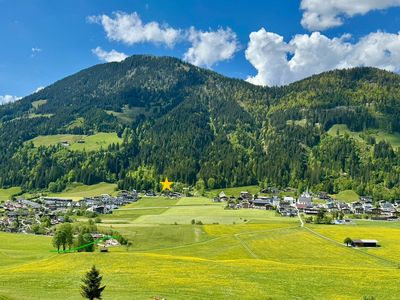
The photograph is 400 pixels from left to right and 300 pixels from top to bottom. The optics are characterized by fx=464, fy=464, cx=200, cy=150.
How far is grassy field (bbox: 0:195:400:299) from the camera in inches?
2142

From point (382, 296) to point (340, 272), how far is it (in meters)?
14.3

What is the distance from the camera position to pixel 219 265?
71875 millimetres

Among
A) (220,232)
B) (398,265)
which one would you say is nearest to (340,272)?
(398,265)

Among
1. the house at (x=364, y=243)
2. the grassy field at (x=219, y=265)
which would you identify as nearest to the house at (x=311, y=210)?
the grassy field at (x=219, y=265)

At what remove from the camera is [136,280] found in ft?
193

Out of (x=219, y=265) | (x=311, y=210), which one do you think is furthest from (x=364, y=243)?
(x=311, y=210)

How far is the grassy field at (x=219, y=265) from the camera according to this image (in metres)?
54.4

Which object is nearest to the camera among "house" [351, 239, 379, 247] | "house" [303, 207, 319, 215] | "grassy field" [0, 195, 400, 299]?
"grassy field" [0, 195, 400, 299]

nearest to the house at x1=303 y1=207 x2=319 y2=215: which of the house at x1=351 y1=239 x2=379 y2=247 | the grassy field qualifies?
the grassy field

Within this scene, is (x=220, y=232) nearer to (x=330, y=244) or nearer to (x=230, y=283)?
(x=330, y=244)

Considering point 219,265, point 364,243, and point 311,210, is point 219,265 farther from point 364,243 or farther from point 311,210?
point 311,210

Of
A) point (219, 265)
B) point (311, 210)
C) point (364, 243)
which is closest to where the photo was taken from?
point (219, 265)

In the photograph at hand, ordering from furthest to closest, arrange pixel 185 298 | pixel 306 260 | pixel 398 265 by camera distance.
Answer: pixel 306 260 → pixel 398 265 → pixel 185 298

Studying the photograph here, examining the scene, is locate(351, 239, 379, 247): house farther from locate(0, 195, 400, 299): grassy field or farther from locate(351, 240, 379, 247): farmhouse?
locate(0, 195, 400, 299): grassy field
